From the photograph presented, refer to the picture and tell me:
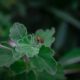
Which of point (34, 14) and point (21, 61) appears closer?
point (21, 61)

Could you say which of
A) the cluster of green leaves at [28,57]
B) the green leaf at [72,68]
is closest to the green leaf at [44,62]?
the cluster of green leaves at [28,57]

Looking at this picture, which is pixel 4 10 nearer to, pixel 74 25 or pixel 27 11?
pixel 27 11

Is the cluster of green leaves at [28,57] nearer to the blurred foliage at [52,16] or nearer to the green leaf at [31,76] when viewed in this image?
the green leaf at [31,76]

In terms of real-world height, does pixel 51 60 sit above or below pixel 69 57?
below

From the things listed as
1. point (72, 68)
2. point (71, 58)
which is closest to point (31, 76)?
point (72, 68)

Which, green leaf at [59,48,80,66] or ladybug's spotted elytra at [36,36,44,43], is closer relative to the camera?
ladybug's spotted elytra at [36,36,44,43]

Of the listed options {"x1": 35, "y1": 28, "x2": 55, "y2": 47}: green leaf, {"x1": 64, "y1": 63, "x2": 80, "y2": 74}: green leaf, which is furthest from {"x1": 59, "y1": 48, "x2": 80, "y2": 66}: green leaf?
{"x1": 35, "y1": 28, "x2": 55, "y2": 47}: green leaf

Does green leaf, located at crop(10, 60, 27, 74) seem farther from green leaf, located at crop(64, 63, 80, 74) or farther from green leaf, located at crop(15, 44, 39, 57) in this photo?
green leaf, located at crop(64, 63, 80, 74)

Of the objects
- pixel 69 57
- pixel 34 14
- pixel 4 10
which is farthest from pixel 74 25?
pixel 69 57
